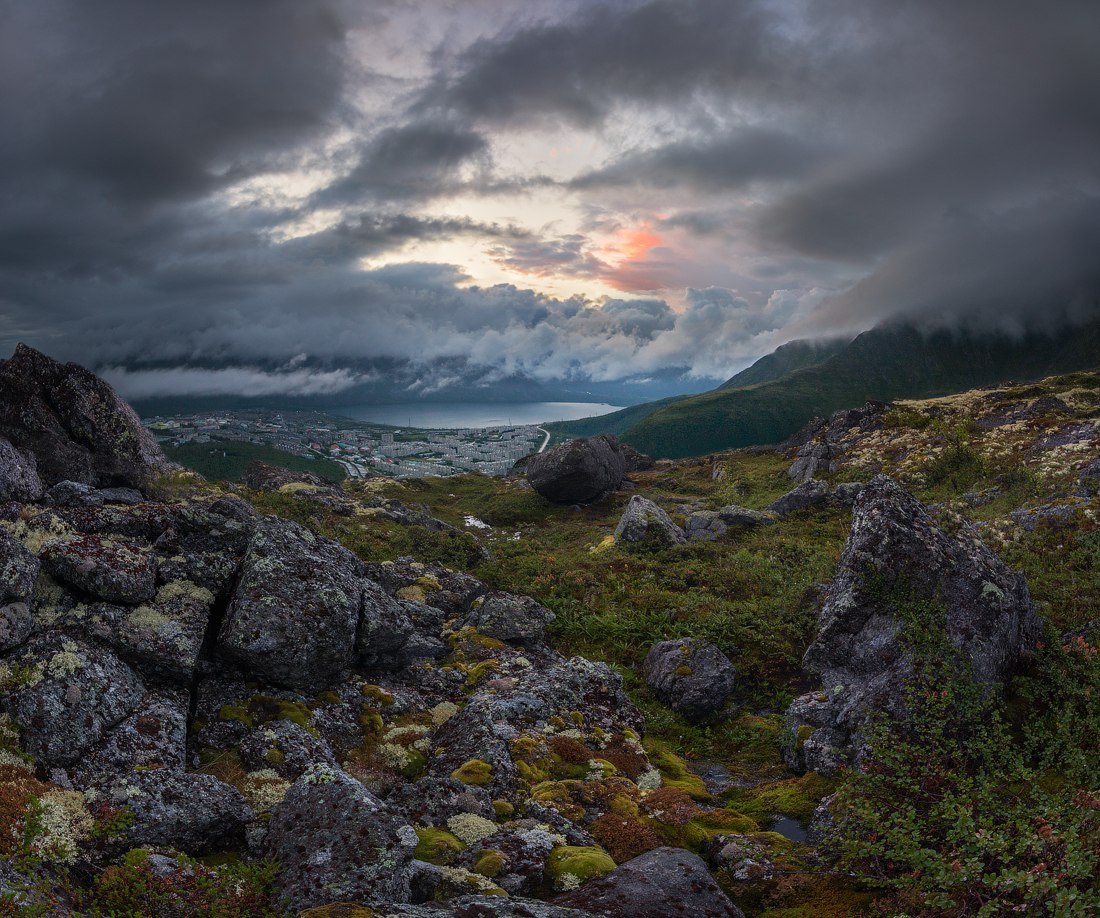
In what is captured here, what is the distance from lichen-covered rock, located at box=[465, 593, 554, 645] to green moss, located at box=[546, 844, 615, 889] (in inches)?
461

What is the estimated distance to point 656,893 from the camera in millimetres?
8773

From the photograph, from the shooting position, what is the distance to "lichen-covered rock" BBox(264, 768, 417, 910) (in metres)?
8.05

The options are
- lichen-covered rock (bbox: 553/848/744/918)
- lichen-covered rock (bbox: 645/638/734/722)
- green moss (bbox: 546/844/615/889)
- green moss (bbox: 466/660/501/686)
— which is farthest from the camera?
lichen-covered rock (bbox: 645/638/734/722)

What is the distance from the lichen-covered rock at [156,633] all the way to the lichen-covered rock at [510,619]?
1047cm

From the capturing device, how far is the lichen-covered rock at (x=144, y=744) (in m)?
9.84

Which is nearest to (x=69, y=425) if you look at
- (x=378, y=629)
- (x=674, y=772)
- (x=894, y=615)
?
(x=378, y=629)

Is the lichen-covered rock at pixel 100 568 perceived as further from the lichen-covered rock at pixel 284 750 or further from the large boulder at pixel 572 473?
the large boulder at pixel 572 473

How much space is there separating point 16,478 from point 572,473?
51.7 meters

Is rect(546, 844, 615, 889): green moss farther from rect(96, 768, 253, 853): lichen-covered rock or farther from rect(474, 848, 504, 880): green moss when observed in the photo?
rect(96, 768, 253, 853): lichen-covered rock

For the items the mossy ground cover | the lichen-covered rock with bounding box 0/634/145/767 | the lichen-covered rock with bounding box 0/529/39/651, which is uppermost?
the lichen-covered rock with bounding box 0/529/39/651

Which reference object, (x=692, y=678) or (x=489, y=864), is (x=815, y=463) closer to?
(x=692, y=678)

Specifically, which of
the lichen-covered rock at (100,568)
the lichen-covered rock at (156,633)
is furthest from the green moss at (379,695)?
the lichen-covered rock at (100,568)

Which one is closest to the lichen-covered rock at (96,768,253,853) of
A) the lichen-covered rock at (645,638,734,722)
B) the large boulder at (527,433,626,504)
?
the lichen-covered rock at (645,638,734,722)

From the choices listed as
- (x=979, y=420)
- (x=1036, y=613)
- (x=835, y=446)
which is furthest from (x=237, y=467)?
(x=1036, y=613)
